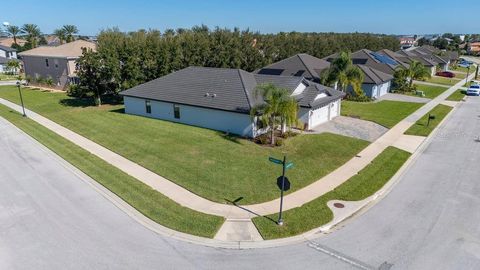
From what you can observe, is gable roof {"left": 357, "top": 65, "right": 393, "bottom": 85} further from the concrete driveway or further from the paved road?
the paved road

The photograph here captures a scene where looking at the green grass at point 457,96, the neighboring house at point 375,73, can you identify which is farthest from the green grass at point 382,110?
the green grass at point 457,96

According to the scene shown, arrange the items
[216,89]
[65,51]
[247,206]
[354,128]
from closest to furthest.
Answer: [247,206] → [216,89] → [354,128] → [65,51]

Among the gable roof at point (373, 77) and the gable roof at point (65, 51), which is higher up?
the gable roof at point (65, 51)

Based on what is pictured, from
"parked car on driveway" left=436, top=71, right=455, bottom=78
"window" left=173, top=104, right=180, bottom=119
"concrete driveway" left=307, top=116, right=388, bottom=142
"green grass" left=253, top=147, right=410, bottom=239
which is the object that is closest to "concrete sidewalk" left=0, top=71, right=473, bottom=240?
"green grass" left=253, top=147, right=410, bottom=239

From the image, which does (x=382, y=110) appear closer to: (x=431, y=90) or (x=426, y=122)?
(x=426, y=122)

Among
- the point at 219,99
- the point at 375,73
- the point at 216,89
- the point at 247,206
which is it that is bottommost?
the point at 247,206

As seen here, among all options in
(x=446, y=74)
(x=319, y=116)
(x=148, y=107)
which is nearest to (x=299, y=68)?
(x=319, y=116)

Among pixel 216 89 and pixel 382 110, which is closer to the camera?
pixel 216 89

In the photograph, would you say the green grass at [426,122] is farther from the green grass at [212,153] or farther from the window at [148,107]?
the window at [148,107]
